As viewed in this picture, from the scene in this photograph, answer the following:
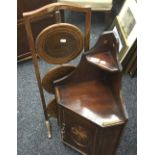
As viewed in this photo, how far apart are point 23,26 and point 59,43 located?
637mm

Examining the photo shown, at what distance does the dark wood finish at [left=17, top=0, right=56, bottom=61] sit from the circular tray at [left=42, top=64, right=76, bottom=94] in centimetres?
54

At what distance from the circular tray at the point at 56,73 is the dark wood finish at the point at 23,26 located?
54 centimetres

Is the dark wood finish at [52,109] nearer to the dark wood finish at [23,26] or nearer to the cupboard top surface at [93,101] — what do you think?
the cupboard top surface at [93,101]

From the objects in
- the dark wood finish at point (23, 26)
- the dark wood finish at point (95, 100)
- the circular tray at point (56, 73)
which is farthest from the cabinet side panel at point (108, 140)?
the dark wood finish at point (23, 26)

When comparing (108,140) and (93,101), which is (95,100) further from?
(108,140)

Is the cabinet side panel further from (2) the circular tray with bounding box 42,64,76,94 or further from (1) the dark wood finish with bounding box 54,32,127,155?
(2) the circular tray with bounding box 42,64,76,94

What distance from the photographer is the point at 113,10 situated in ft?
7.04

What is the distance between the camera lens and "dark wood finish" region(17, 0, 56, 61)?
1593 mm

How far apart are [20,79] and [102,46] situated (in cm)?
83

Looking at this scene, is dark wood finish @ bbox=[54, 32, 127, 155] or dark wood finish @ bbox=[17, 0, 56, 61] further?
dark wood finish @ bbox=[17, 0, 56, 61]

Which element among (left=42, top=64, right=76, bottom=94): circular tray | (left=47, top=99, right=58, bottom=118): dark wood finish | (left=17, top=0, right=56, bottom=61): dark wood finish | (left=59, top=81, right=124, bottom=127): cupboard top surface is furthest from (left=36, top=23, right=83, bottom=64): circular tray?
(left=17, top=0, right=56, bottom=61): dark wood finish

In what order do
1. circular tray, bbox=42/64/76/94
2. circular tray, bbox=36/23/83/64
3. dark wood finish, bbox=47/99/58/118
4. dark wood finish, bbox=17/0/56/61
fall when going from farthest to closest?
dark wood finish, bbox=17/0/56/61 → dark wood finish, bbox=47/99/58/118 → circular tray, bbox=42/64/76/94 → circular tray, bbox=36/23/83/64
